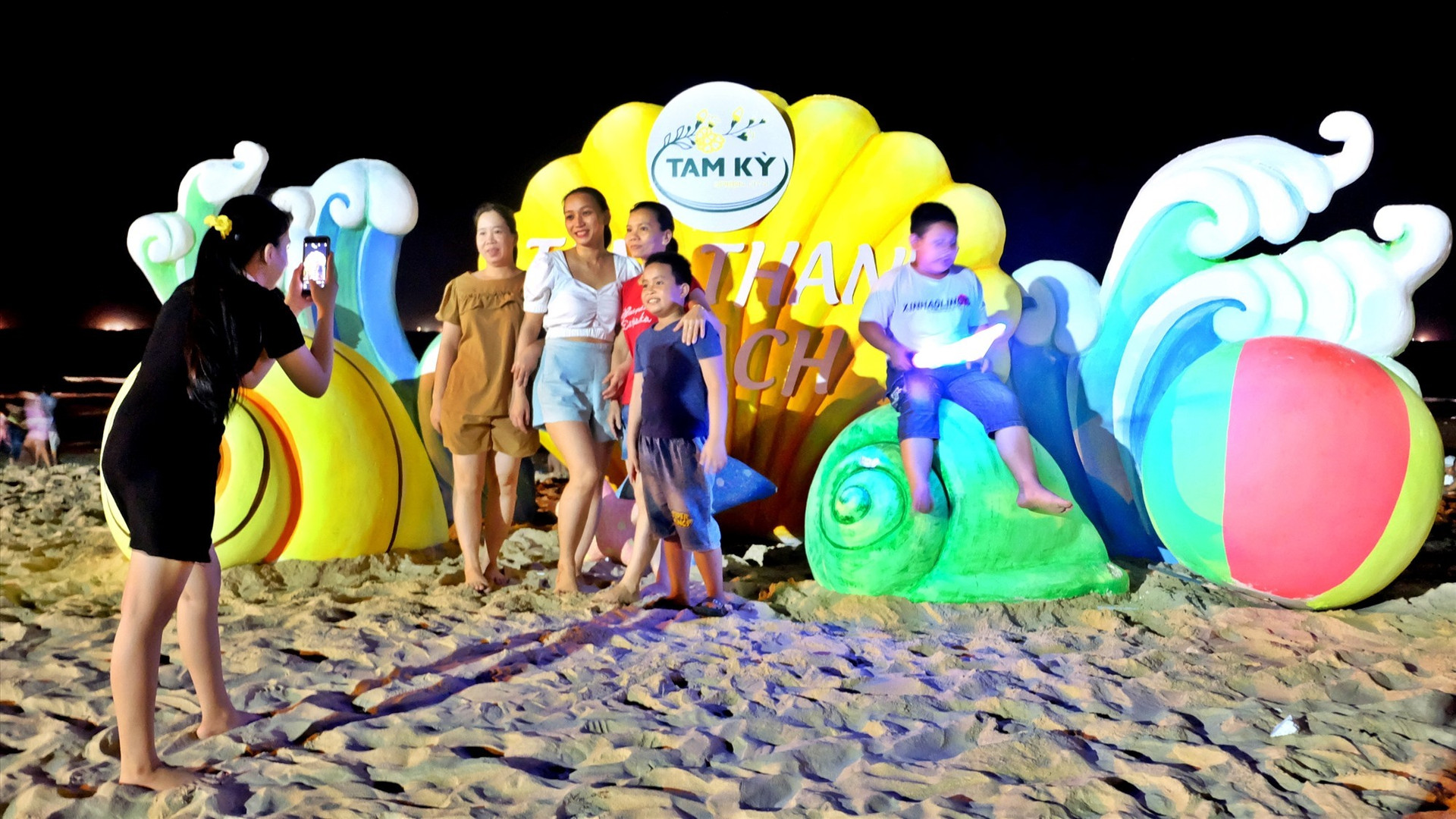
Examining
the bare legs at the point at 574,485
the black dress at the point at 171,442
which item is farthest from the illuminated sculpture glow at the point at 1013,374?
the black dress at the point at 171,442

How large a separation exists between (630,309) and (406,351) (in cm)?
181

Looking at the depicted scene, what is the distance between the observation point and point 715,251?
432 centimetres

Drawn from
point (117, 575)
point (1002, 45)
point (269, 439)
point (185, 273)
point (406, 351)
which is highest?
point (1002, 45)

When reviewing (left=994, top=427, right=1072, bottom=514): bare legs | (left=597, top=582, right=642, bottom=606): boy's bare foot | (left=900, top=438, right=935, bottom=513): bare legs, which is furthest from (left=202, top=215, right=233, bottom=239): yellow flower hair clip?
(left=994, top=427, right=1072, bottom=514): bare legs

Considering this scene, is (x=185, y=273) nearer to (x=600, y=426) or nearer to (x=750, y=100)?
A: (x=600, y=426)

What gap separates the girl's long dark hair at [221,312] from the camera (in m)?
1.85

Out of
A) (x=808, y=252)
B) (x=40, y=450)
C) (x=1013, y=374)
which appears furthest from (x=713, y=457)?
(x=40, y=450)

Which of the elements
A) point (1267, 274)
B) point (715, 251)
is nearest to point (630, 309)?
point (715, 251)

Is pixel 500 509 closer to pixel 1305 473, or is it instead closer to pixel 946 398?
pixel 946 398

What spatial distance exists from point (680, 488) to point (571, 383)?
604 mm

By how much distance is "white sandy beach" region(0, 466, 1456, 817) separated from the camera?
1.83 meters

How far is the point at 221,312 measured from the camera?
6.16ft

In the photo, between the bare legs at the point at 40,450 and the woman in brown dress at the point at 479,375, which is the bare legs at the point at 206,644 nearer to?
the woman in brown dress at the point at 479,375

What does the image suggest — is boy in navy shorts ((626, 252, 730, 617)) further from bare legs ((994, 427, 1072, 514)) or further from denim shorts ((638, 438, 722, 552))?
bare legs ((994, 427, 1072, 514))
